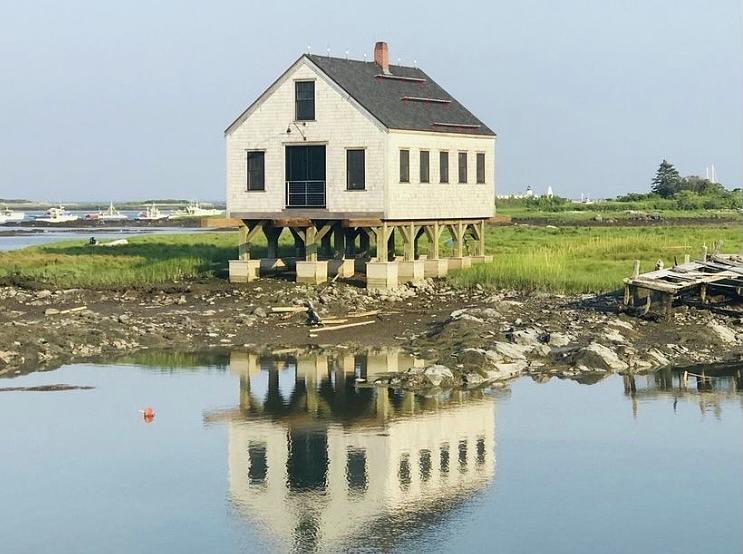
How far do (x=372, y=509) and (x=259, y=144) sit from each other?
27312 mm

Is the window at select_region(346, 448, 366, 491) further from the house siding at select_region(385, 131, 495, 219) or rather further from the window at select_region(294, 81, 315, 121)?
the window at select_region(294, 81, 315, 121)

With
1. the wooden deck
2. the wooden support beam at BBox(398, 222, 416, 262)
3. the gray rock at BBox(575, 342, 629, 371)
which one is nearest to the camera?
the gray rock at BBox(575, 342, 629, 371)

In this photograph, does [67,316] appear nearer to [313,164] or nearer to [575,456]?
[313,164]

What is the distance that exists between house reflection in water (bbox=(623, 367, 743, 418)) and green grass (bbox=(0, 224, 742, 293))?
11.6 meters

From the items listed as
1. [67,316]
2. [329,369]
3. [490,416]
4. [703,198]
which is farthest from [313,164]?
[703,198]

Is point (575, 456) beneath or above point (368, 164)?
beneath

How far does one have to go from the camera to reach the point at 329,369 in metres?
32.8

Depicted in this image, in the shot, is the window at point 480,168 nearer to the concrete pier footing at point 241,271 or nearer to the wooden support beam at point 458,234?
the wooden support beam at point 458,234

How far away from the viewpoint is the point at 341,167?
45688mm

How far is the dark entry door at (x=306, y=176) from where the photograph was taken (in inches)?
1827

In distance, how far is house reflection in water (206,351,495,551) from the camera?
2020 cm

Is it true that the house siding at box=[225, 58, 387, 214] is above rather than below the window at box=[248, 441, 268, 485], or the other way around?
above

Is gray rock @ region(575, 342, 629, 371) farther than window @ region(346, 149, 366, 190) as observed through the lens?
No

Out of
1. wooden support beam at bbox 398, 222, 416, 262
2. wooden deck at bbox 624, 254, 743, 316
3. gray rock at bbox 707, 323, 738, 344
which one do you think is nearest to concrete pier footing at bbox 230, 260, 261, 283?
wooden support beam at bbox 398, 222, 416, 262
